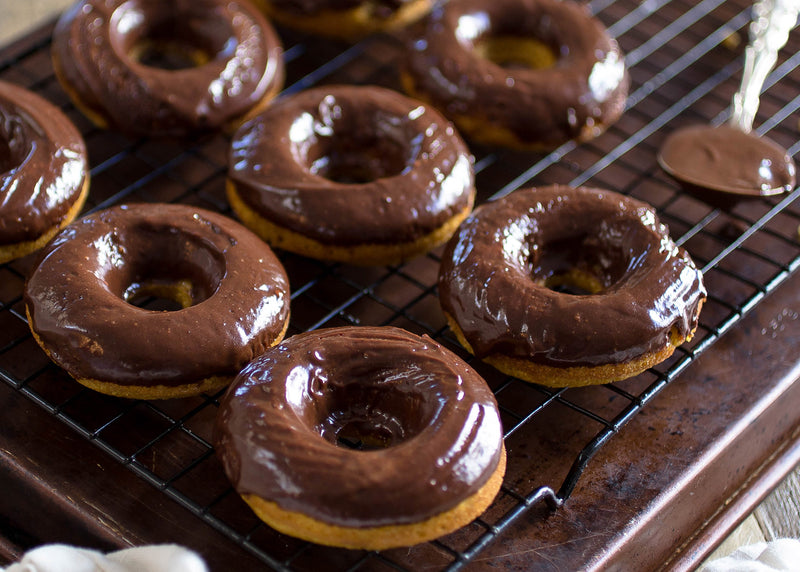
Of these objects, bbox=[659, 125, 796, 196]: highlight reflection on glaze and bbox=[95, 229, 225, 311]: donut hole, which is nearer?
bbox=[95, 229, 225, 311]: donut hole

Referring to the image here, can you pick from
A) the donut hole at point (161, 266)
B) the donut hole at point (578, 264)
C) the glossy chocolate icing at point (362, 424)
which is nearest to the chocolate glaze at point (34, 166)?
the donut hole at point (161, 266)

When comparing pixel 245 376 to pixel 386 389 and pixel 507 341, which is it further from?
pixel 507 341

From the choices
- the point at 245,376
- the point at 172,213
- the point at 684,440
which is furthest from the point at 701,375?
the point at 172,213

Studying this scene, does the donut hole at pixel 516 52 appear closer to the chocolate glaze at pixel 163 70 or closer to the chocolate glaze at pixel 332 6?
the chocolate glaze at pixel 332 6

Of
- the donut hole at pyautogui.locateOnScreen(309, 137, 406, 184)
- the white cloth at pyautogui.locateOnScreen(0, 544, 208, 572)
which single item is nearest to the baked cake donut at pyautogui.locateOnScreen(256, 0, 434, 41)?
the donut hole at pyautogui.locateOnScreen(309, 137, 406, 184)

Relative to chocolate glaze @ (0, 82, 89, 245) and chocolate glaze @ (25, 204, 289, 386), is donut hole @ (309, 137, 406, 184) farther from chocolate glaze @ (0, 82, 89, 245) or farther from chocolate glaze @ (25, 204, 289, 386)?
Answer: chocolate glaze @ (0, 82, 89, 245)

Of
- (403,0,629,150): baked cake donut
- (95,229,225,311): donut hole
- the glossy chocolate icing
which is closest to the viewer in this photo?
the glossy chocolate icing
